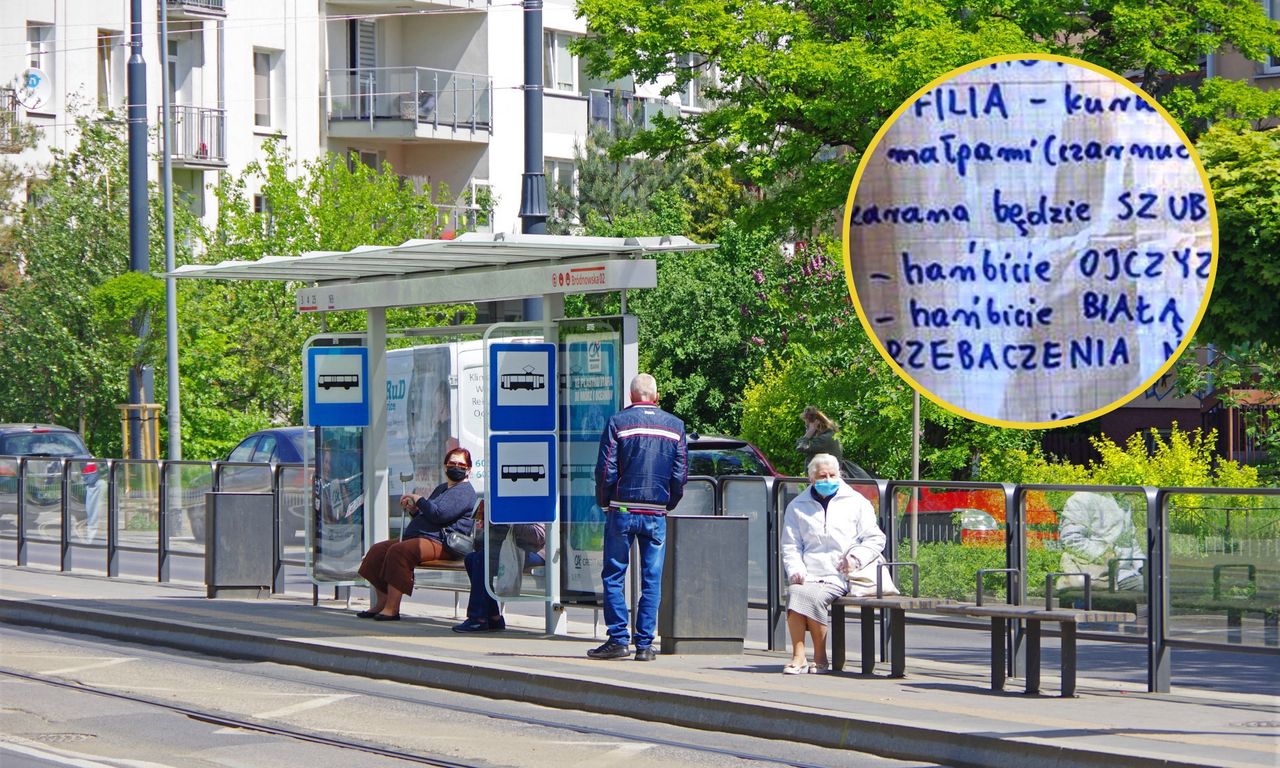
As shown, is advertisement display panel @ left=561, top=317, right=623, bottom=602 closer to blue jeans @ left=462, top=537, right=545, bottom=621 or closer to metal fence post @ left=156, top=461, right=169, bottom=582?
blue jeans @ left=462, top=537, right=545, bottom=621

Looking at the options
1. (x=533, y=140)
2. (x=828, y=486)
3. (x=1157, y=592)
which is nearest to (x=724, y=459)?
(x=533, y=140)

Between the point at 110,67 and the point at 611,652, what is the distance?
34.9 m

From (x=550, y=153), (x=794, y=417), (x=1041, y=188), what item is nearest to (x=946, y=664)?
(x=1041, y=188)

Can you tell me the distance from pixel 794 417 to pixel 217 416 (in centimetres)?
1157

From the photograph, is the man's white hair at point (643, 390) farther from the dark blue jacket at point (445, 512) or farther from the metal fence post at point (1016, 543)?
the dark blue jacket at point (445, 512)

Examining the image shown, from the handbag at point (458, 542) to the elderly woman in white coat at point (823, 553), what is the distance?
3.58m

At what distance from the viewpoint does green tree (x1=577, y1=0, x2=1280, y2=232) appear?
25.8 metres

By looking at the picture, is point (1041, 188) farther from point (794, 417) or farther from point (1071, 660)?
point (794, 417)

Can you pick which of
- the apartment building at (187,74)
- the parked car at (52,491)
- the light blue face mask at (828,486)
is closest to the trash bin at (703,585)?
the light blue face mask at (828,486)

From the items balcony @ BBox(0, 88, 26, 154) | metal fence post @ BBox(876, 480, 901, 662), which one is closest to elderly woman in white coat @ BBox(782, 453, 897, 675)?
metal fence post @ BBox(876, 480, 901, 662)

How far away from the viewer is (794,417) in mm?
31922

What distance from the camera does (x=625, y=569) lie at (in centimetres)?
1310

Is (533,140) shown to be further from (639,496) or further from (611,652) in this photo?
(611,652)

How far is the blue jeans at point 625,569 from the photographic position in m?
13.0
